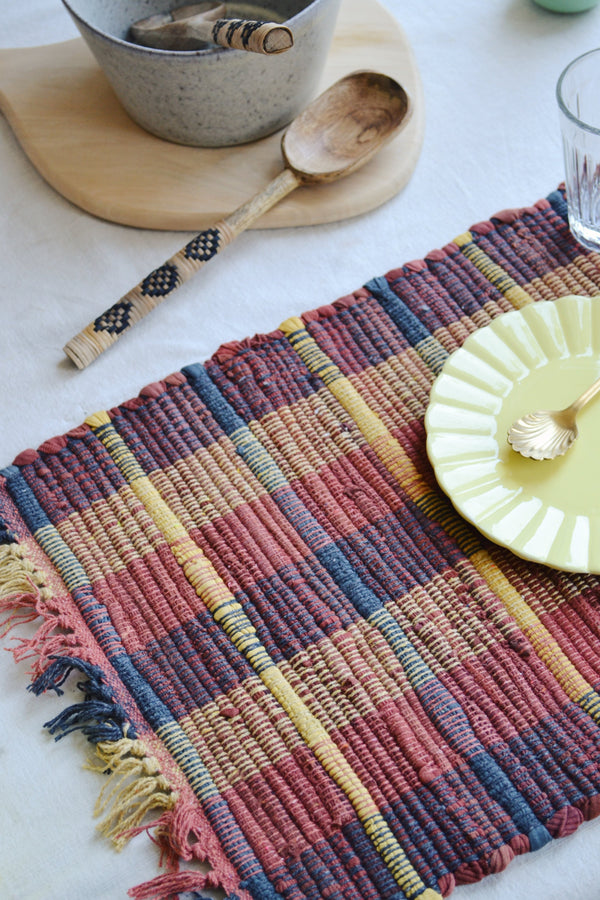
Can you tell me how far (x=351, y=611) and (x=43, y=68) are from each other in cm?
61

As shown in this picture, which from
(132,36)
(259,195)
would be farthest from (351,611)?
(132,36)

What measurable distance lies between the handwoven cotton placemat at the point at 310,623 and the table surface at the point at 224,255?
4 centimetres

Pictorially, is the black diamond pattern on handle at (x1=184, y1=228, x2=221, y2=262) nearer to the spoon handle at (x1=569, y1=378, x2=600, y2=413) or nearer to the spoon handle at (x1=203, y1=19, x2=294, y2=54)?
the spoon handle at (x1=203, y1=19, x2=294, y2=54)

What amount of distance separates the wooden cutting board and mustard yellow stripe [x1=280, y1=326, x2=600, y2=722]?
5.9 inches

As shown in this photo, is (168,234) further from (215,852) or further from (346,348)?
(215,852)

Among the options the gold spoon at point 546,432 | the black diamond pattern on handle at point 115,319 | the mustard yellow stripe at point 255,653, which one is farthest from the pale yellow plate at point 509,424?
the black diamond pattern on handle at point 115,319

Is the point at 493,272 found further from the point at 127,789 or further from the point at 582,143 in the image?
the point at 127,789

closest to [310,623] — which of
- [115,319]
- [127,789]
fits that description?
[127,789]

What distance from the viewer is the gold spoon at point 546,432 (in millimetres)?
570

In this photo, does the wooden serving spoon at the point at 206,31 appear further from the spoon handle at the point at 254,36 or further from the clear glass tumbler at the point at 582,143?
the clear glass tumbler at the point at 582,143

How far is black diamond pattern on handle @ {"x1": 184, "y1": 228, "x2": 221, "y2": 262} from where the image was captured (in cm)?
72

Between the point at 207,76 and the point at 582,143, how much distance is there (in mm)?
285

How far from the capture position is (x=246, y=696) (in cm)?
52

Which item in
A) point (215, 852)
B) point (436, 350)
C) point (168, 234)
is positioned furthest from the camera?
point (168, 234)
